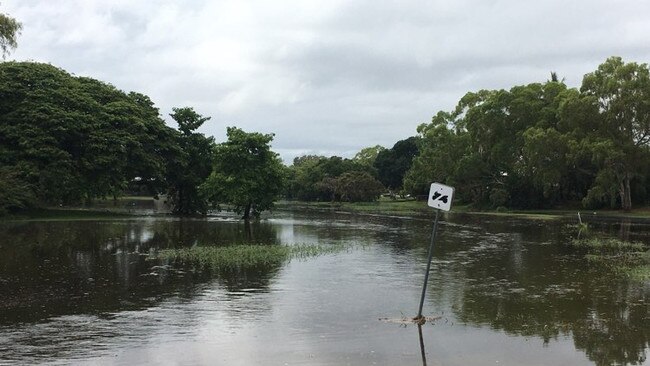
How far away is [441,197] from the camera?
9109 millimetres

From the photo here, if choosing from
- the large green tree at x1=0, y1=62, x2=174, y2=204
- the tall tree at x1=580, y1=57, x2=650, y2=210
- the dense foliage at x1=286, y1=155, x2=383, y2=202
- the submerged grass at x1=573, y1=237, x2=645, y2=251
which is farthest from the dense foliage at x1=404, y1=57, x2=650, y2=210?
the large green tree at x1=0, y1=62, x2=174, y2=204

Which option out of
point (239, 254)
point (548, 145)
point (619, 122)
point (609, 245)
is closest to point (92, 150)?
point (239, 254)

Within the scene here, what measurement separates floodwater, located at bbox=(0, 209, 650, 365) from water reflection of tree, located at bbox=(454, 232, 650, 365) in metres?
0.04

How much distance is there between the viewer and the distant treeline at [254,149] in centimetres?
3912

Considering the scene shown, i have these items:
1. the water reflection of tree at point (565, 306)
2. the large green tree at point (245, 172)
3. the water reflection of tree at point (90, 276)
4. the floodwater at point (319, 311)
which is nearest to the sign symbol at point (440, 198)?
the floodwater at point (319, 311)

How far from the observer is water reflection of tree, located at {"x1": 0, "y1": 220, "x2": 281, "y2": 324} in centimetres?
1109

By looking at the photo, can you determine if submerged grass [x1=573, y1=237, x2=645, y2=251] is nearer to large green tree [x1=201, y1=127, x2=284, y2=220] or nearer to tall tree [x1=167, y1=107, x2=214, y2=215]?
large green tree [x1=201, y1=127, x2=284, y2=220]

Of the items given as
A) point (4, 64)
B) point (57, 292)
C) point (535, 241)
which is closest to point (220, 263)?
point (57, 292)

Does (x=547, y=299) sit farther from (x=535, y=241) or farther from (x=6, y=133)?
(x=6, y=133)

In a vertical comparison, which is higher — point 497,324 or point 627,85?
point 627,85

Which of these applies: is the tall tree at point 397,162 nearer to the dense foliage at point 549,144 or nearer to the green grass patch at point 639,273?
the dense foliage at point 549,144

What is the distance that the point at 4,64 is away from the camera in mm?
41781

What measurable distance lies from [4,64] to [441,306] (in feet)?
138

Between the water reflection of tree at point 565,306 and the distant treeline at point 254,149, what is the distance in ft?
91.6
